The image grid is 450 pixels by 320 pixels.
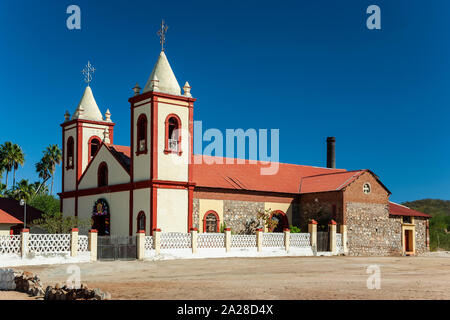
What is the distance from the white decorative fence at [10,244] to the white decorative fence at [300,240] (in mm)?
14682

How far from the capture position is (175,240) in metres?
28.2

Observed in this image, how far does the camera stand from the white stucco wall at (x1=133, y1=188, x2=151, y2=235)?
2947 cm

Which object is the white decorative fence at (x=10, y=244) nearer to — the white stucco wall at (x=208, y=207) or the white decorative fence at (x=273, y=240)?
the white stucco wall at (x=208, y=207)

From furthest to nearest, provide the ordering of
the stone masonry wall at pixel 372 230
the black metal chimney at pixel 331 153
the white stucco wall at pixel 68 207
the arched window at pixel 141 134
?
the black metal chimney at pixel 331 153 → the white stucco wall at pixel 68 207 → the stone masonry wall at pixel 372 230 → the arched window at pixel 141 134

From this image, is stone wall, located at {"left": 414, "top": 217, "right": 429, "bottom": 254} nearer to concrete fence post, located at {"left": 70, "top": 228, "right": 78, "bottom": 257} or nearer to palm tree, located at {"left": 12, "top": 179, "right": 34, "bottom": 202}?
concrete fence post, located at {"left": 70, "top": 228, "right": 78, "bottom": 257}

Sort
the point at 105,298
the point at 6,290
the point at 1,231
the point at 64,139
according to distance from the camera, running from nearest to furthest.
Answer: the point at 105,298 → the point at 6,290 → the point at 1,231 → the point at 64,139

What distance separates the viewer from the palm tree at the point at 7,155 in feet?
186

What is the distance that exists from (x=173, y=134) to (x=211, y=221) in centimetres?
592

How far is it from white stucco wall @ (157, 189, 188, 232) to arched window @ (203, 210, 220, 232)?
287cm

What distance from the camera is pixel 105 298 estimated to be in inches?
481

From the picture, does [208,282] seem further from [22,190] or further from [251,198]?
[22,190]

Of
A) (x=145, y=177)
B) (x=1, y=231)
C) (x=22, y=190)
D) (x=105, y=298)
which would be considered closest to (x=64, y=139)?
(x=1, y=231)

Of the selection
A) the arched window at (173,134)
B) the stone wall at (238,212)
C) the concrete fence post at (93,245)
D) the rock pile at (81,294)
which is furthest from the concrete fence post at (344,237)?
the rock pile at (81,294)
